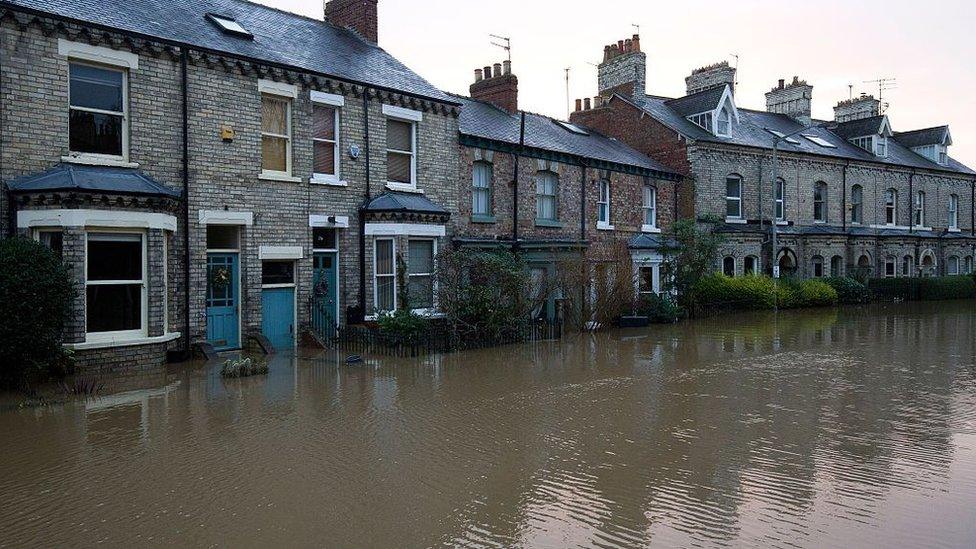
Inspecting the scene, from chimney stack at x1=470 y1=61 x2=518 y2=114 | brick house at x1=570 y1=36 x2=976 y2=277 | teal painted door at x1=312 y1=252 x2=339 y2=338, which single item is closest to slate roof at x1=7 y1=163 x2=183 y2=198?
teal painted door at x1=312 y1=252 x2=339 y2=338

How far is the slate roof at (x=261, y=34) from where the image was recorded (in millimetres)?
15414

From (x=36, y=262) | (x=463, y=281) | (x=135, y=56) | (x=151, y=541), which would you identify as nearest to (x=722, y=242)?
(x=463, y=281)

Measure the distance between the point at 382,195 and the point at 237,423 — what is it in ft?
35.2

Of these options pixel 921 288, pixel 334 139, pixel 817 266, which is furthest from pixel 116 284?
pixel 921 288

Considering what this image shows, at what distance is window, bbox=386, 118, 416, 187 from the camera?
20.7 m

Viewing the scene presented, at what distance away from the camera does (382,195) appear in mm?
20062

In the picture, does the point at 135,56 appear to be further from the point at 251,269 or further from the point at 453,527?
the point at 453,527

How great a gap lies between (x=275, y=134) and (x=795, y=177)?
26.7 m

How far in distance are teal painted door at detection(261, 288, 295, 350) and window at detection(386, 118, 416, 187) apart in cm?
460

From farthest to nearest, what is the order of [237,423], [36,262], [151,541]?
[36,262] → [237,423] → [151,541]

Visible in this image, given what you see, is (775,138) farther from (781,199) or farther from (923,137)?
(923,137)

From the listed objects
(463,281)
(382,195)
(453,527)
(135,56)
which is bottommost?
(453,527)

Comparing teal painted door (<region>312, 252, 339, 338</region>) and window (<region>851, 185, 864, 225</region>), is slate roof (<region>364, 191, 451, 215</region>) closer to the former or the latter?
teal painted door (<region>312, 252, 339, 338</region>)

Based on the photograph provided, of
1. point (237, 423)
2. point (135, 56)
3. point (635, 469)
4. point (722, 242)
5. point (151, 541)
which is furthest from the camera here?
point (722, 242)
